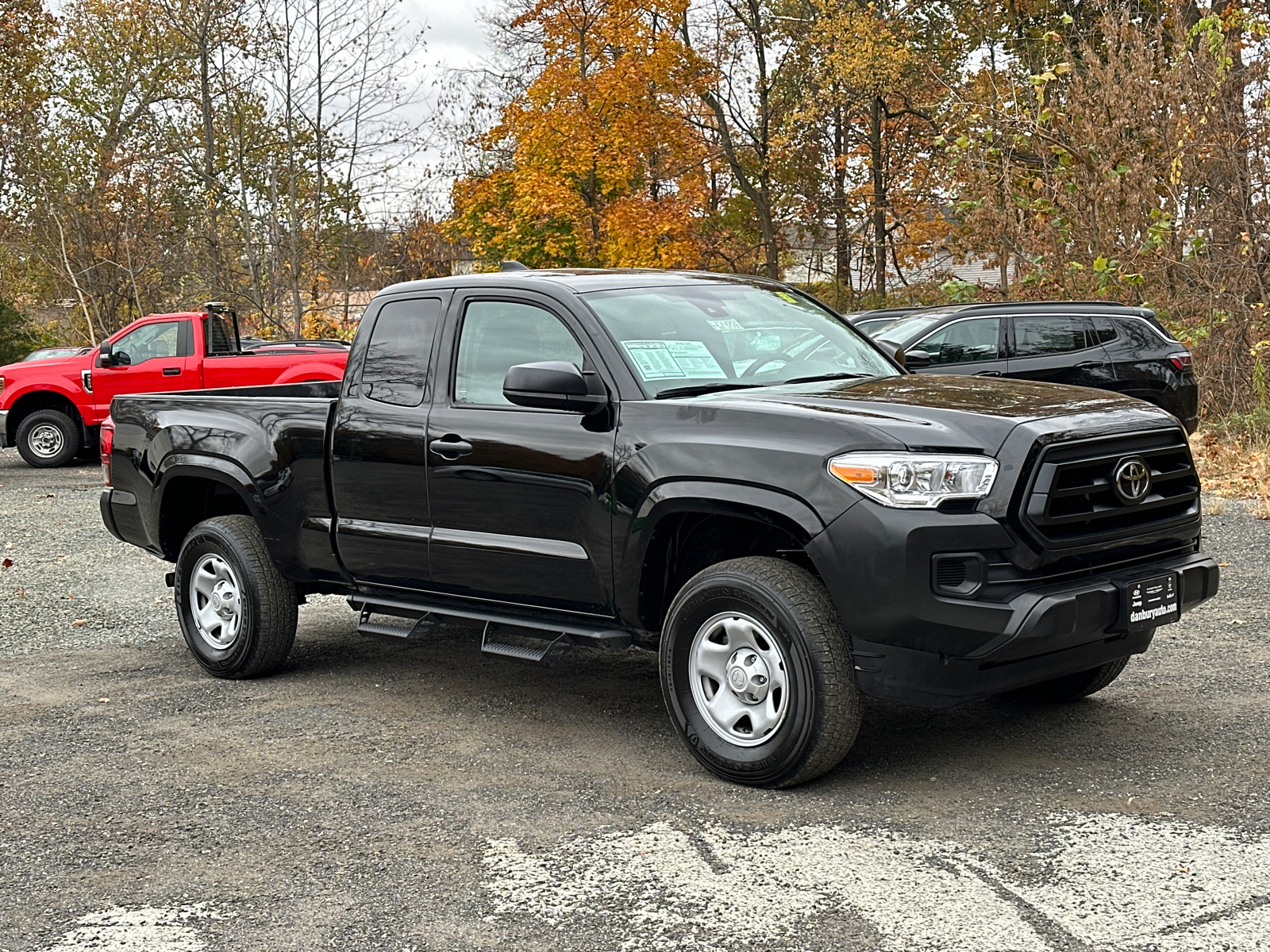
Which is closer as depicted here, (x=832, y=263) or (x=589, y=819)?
(x=589, y=819)

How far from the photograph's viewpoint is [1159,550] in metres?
4.93

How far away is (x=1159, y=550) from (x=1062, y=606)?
0.77 meters

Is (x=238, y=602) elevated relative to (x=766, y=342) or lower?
lower

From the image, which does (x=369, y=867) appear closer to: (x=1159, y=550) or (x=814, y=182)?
(x=1159, y=550)

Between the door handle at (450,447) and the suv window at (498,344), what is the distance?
0.19 m

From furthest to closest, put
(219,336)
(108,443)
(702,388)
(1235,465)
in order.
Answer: (219,336)
(1235,465)
(108,443)
(702,388)

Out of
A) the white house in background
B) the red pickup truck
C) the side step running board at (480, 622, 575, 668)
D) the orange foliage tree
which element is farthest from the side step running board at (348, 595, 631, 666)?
the white house in background

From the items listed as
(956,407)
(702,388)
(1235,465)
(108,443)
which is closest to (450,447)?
(702,388)

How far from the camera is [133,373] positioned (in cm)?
1792

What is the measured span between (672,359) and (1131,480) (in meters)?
1.80

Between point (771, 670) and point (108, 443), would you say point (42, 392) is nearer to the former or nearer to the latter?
point (108, 443)

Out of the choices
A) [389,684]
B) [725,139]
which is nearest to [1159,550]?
[389,684]

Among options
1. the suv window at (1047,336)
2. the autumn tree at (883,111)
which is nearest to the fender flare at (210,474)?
the suv window at (1047,336)

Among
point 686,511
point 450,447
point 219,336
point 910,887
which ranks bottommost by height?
point 910,887
